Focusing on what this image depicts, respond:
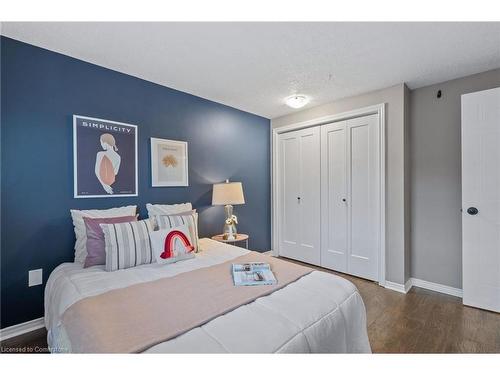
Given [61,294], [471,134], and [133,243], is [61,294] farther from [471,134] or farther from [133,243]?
[471,134]

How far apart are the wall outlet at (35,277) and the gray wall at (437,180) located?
12.4ft

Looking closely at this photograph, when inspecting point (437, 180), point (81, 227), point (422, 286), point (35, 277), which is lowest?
point (422, 286)

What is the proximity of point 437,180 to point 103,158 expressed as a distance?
3510 millimetres

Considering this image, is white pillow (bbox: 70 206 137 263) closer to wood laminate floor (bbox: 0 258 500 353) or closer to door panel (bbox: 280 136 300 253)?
wood laminate floor (bbox: 0 258 500 353)

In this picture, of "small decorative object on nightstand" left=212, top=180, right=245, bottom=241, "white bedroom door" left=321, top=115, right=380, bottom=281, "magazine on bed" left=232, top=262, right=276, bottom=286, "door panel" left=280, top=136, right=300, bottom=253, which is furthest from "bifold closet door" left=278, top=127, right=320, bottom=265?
"magazine on bed" left=232, top=262, right=276, bottom=286

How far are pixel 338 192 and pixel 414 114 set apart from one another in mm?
1264

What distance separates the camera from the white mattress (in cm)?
96

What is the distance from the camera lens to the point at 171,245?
1958 millimetres

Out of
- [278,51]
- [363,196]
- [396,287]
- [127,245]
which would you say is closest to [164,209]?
[127,245]

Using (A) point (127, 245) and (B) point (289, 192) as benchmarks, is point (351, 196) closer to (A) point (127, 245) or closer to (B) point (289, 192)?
(B) point (289, 192)

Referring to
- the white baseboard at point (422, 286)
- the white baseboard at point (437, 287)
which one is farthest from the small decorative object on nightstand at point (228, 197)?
the white baseboard at point (437, 287)

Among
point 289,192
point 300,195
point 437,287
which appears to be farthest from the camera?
point 289,192

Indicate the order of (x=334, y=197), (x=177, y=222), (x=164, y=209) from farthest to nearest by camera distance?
(x=334, y=197), (x=164, y=209), (x=177, y=222)

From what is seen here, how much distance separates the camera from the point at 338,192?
3.21 m
